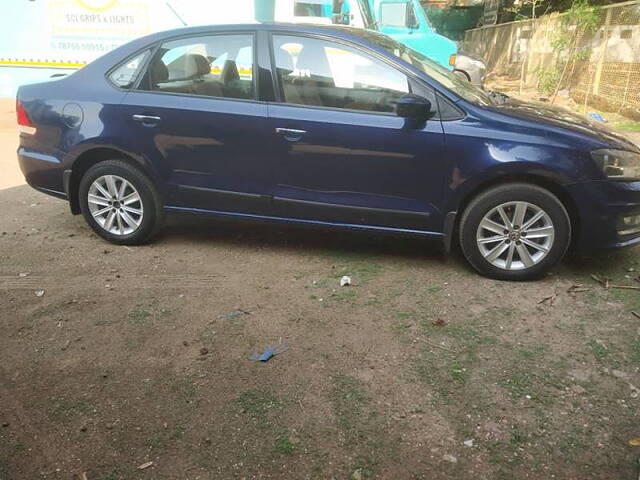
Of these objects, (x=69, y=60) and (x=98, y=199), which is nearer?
(x=98, y=199)

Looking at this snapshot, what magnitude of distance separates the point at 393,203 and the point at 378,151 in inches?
15.7

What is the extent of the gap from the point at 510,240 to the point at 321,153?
4.90 feet

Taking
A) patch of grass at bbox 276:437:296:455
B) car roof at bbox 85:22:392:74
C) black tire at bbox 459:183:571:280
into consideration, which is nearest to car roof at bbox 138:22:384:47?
car roof at bbox 85:22:392:74

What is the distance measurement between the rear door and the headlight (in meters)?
2.33

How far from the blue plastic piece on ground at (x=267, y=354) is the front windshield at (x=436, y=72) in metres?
2.22

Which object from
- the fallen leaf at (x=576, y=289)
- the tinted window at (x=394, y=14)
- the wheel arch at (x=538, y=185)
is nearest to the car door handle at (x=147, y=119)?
the wheel arch at (x=538, y=185)

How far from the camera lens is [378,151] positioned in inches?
160

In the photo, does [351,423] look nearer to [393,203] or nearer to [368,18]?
[393,203]

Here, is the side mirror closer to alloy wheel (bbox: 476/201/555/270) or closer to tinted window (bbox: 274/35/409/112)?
tinted window (bbox: 274/35/409/112)

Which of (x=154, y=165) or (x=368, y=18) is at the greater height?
(x=368, y=18)

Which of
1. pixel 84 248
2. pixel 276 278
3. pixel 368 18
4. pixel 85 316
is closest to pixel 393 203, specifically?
pixel 276 278

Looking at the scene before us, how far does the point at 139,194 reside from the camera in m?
4.62

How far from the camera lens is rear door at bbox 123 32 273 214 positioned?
169 inches

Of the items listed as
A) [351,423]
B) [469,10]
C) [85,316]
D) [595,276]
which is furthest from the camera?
[469,10]
